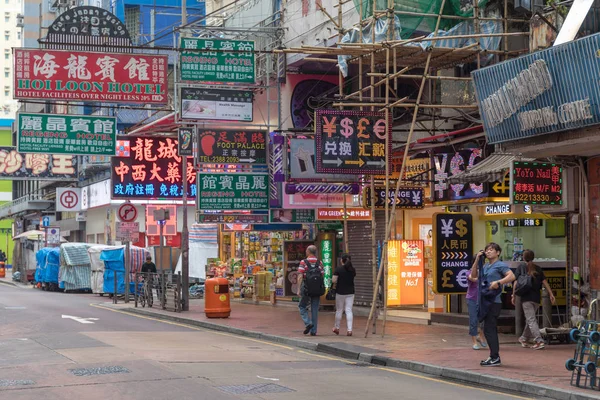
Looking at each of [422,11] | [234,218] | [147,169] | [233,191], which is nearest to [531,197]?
[422,11]

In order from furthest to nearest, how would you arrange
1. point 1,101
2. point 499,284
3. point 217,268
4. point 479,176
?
point 1,101 < point 217,268 < point 479,176 < point 499,284

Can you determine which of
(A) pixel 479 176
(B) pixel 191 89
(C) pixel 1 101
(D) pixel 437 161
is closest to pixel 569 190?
(A) pixel 479 176

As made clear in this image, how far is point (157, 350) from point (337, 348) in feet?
10.3

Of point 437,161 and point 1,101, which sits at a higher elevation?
point 1,101

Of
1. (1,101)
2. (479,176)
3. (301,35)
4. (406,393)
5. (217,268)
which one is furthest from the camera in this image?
(1,101)

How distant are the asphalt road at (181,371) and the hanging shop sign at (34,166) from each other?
30385 mm

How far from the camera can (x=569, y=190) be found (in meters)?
18.0

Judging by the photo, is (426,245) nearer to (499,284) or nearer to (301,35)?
(301,35)

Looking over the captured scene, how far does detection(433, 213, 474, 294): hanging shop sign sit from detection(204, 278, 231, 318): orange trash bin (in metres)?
6.49

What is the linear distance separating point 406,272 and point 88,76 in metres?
8.85

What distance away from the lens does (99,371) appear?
1343cm

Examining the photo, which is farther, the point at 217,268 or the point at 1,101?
the point at 1,101

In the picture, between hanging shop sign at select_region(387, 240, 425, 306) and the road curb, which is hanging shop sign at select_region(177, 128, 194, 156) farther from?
hanging shop sign at select_region(387, 240, 425, 306)

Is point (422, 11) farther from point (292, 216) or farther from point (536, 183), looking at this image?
point (292, 216)
